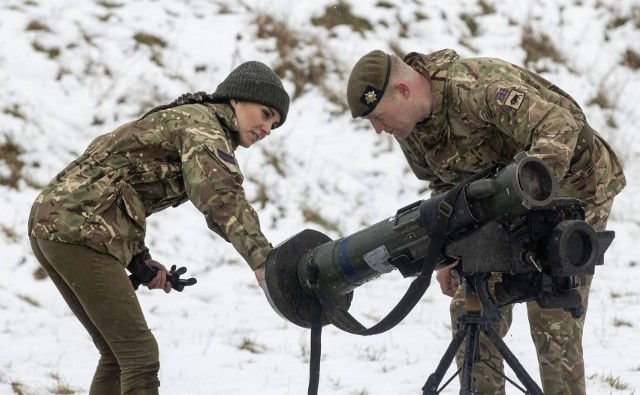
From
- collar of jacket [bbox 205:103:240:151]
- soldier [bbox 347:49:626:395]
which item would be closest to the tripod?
soldier [bbox 347:49:626:395]

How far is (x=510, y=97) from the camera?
9.95 ft

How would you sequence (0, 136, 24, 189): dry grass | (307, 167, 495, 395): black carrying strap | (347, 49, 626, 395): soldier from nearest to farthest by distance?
(307, 167, 495, 395): black carrying strap < (347, 49, 626, 395): soldier < (0, 136, 24, 189): dry grass

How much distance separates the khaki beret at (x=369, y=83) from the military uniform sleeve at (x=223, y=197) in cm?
56

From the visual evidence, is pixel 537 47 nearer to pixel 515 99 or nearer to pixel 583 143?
pixel 583 143

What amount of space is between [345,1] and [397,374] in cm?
643

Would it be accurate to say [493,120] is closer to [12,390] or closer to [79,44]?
[12,390]

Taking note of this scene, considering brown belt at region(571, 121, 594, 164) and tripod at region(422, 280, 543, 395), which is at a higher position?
brown belt at region(571, 121, 594, 164)

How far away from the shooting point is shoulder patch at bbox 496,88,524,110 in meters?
3.01

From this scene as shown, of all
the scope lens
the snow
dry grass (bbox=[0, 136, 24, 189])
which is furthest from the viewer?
dry grass (bbox=[0, 136, 24, 189])

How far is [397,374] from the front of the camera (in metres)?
4.88

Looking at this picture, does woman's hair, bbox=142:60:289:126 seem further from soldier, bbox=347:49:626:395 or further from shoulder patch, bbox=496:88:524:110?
shoulder patch, bbox=496:88:524:110

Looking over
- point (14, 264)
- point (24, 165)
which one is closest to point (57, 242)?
point (14, 264)

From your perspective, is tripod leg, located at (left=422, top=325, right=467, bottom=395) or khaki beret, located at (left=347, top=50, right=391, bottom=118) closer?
tripod leg, located at (left=422, top=325, right=467, bottom=395)

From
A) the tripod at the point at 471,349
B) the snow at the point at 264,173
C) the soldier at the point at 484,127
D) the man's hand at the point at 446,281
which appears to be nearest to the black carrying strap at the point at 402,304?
the tripod at the point at 471,349
